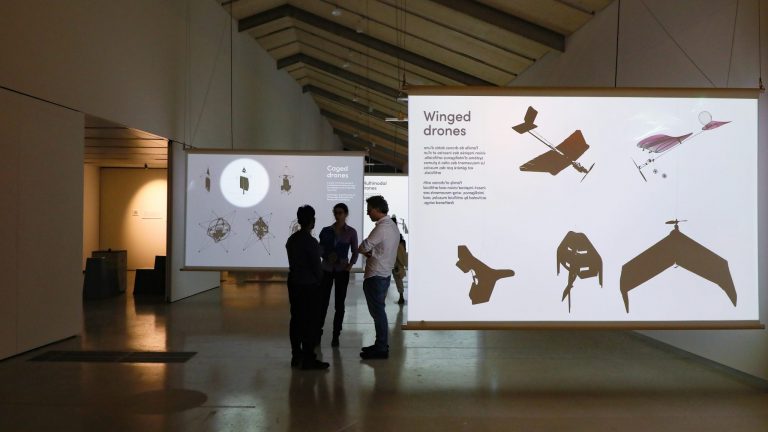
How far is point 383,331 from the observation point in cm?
561

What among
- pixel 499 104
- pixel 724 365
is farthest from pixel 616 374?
pixel 499 104

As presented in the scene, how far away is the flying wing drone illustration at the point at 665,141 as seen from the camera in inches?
177

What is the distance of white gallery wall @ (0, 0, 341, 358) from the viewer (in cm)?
576

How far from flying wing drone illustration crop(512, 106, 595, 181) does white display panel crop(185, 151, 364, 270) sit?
4326 millimetres

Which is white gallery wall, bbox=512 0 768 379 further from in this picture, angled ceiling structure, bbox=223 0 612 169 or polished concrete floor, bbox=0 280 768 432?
angled ceiling structure, bbox=223 0 612 169

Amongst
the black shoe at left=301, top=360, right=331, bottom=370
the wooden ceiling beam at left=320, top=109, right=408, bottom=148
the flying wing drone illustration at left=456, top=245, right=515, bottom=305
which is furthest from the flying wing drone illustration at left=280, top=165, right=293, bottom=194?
the wooden ceiling beam at left=320, top=109, right=408, bottom=148

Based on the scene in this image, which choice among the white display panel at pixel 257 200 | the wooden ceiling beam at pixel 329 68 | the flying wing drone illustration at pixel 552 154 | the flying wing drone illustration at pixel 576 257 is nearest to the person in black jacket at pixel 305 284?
the flying wing drone illustration at pixel 552 154

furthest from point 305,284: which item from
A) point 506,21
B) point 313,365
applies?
point 506,21

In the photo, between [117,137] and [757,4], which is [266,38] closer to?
[117,137]

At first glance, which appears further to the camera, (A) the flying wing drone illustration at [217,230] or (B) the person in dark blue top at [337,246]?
(A) the flying wing drone illustration at [217,230]

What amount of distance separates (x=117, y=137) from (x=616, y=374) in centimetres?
729

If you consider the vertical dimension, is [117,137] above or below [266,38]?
below

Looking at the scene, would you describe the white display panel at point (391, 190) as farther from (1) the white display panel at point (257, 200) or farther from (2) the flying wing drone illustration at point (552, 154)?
(2) the flying wing drone illustration at point (552, 154)

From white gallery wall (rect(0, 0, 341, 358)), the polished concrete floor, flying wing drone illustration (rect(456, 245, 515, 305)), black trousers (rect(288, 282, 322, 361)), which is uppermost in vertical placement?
white gallery wall (rect(0, 0, 341, 358))
